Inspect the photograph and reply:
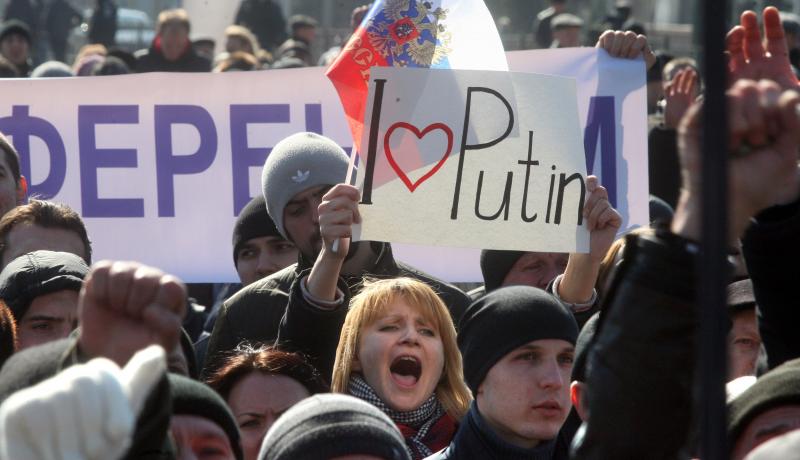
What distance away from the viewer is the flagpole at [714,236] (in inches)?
61.9

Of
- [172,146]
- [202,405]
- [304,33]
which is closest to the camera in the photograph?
[202,405]

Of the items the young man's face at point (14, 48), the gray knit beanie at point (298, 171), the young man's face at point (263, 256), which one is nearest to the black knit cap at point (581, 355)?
the gray knit beanie at point (298, 171)

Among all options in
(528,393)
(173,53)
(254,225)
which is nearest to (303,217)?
(254,225)

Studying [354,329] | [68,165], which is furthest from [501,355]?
[68,165]

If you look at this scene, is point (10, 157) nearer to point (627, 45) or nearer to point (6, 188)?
point (6, 188)

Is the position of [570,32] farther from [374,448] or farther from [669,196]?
[374,448]

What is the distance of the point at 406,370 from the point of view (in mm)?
3973

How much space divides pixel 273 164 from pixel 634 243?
255 cm

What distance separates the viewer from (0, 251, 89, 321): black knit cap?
13.1ft

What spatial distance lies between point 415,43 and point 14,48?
8.45 metres

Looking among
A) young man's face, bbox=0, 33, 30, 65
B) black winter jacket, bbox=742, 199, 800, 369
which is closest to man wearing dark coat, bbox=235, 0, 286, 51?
young man's face, bbox=0, 33, 30, 65

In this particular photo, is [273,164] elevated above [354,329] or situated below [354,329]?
above

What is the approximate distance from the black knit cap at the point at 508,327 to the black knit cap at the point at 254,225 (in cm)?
134

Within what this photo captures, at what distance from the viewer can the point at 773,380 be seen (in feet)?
8.98
